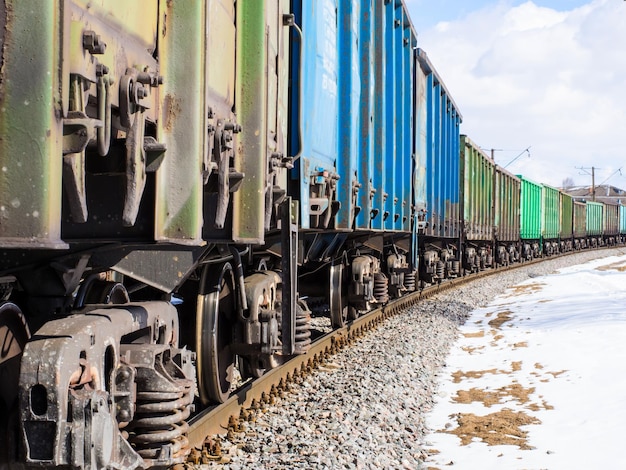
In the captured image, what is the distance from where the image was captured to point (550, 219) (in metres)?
39.2

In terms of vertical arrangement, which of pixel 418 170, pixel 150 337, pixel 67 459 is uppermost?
pixel 418 170

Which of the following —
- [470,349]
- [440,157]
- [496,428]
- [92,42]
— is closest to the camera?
[92,42]

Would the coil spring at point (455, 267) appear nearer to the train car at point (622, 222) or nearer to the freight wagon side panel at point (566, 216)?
the freight wagon side panel at point (566, 216)

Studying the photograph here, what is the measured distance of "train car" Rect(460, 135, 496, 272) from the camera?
18.9 metres

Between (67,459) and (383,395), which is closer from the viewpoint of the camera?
(67,459)

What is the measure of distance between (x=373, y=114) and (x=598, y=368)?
3891 millimetres

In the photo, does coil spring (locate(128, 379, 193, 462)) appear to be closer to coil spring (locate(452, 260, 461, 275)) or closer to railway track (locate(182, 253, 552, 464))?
railway track (locate(182, 253, 552, 464))

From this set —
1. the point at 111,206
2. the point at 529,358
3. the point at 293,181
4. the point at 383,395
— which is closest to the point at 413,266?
the point at 529,358

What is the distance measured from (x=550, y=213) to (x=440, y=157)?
26.2 m

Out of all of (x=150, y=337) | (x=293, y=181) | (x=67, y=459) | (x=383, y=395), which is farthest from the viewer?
(x=383, y=395)

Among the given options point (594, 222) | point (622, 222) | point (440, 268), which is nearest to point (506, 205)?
point (440, 268)

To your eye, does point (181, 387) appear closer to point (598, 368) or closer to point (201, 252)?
A: point (201, 252)

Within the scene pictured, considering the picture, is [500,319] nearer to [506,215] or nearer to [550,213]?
[506,215]

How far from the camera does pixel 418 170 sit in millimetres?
11938
